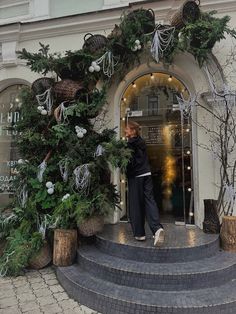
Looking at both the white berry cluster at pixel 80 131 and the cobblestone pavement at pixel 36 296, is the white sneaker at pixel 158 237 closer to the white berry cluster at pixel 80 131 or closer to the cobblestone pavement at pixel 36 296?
the cobblestone pavement at pixel 36 296

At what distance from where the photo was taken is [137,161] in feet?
14.2

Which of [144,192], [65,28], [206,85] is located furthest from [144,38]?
[144,192]

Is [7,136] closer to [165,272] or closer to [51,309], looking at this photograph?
[51,309]

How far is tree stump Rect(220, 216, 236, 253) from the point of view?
4309 millimetres

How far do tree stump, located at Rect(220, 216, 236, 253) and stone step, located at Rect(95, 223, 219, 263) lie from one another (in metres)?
0.12

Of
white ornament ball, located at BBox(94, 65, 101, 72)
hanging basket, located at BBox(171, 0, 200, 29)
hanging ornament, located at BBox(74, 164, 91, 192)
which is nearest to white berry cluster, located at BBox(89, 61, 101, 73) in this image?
white ornament ball, located at BBox(94, 65, 101, 72)

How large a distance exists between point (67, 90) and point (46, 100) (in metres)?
0.45

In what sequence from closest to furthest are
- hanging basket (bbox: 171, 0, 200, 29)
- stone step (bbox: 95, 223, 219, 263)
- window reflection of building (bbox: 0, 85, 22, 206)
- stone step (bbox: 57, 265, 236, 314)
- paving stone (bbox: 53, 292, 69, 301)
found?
1. stone step (bbox: 57, 265, 236, 314)
2. paving stone (bbox: 53, 292, 69, 301)
3. stone step (bbox: 95, 223, 219, 263)
4. hanging basket (bbox: 171, 0, 200, 29)
5. window reflection of building (bbox: 0, 85, 22, 206)

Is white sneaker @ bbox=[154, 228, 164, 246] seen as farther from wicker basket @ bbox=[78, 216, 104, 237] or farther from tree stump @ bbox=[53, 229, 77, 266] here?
tree stump @ bbox=[53, 229, 77, 266]

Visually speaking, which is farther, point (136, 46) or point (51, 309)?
point (136, 46)

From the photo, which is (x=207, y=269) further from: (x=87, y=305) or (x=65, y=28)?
(x=65, y=28)

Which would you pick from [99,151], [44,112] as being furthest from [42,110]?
[99,151]

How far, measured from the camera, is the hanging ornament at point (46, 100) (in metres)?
5.04

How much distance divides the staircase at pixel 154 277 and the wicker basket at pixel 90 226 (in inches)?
7.0
